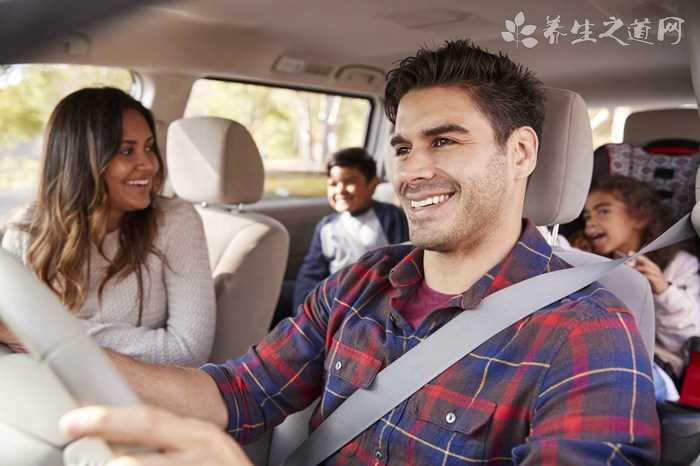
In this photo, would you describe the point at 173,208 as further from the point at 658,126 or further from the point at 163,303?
the point at 658,126

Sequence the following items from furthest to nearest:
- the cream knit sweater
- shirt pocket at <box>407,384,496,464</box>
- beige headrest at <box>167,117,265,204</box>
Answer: beige headrest at <box>167,117,265,204</box>
the cream knit sweater
shirt pocket at <box>407,384,496,464</box>

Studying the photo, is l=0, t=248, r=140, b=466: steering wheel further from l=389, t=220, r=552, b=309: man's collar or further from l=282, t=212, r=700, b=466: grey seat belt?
l=389, t=220, r=552, b=309: man's collar

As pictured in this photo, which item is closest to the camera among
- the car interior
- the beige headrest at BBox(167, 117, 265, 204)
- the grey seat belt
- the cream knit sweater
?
the car interior

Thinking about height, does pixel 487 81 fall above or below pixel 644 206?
above

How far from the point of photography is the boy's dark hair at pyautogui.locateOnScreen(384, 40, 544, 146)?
1.47 metres

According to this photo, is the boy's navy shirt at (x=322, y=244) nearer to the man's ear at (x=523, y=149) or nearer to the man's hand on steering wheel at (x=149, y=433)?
the man's ear at (x=523, y=149)

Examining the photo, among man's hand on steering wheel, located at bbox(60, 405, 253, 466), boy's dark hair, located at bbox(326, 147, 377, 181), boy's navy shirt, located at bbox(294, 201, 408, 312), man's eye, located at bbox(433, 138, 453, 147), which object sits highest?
man's eye, located at bbox(433, 138, 453, 147)

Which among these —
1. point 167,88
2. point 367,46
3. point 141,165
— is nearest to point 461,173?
point 141,165

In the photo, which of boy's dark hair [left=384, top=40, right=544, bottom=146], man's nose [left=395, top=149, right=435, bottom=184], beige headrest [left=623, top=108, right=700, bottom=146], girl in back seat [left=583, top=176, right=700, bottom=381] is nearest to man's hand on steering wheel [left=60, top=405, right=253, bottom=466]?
man's nose [left=395, top=149, right=435, bottom=184]

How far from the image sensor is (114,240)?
215 cm

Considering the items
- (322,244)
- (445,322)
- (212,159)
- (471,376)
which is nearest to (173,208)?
(212,159)

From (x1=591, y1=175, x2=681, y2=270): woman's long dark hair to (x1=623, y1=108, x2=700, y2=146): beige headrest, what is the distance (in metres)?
0.28

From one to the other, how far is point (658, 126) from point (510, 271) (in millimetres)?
1738

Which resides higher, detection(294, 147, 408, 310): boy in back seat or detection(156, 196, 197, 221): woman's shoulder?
detection(156, 196, 197, 221): woman's shoulder
